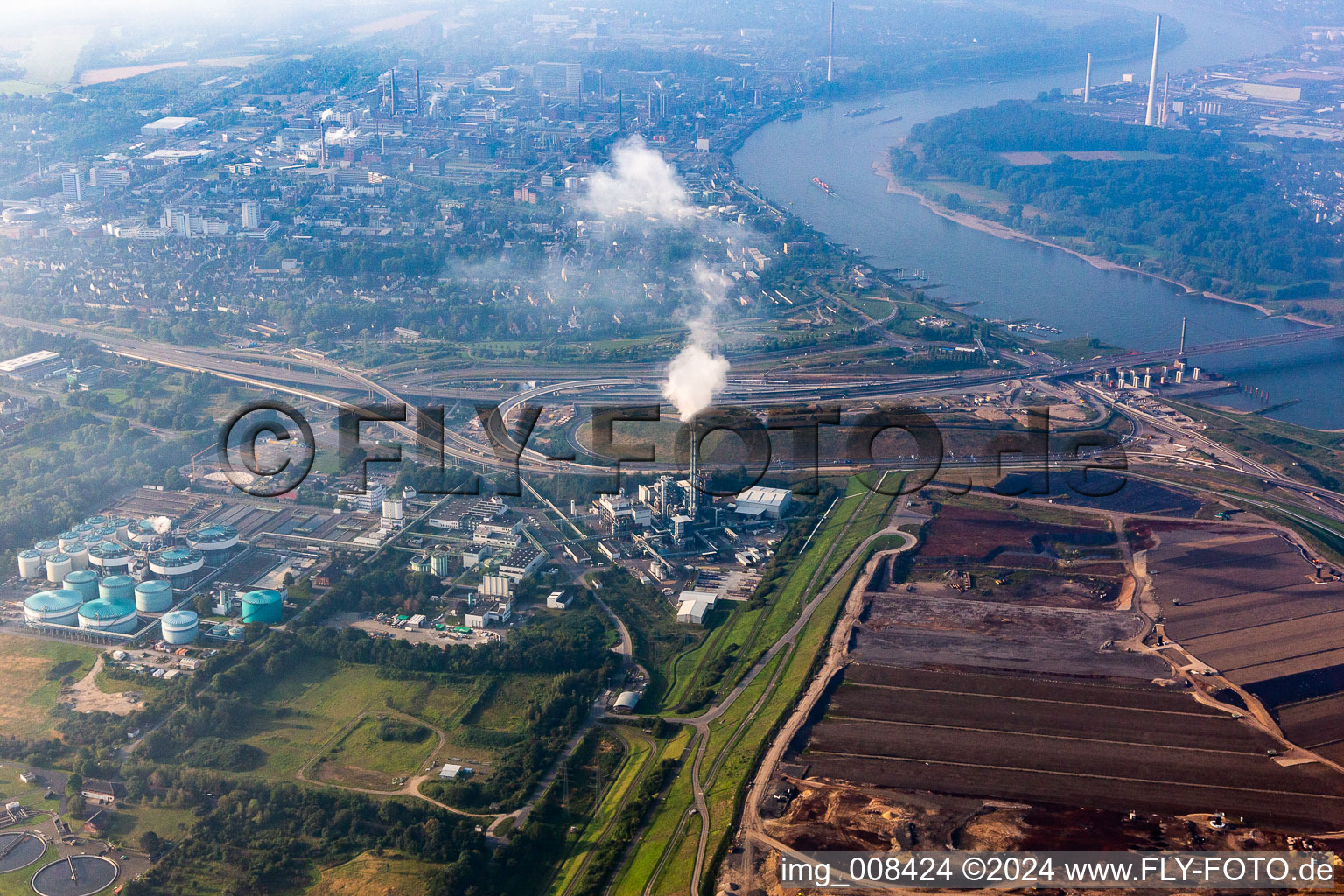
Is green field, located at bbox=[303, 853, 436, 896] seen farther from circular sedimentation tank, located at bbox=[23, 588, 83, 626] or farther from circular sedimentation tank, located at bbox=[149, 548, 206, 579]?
circular sedimentation tank, located at bbox=[149, 548, 206, 579]

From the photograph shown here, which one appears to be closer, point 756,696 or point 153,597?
point 756,696

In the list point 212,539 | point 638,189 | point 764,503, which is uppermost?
point 638,189

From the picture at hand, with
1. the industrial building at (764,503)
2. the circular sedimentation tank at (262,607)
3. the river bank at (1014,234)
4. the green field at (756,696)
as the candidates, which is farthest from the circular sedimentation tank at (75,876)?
the river bank at (1014,234)

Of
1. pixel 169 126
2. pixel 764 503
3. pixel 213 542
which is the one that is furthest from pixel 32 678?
pixel 169 126

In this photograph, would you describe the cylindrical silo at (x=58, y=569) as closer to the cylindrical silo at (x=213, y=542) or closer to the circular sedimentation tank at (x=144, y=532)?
the circular sedimentation tank at (x=144, y=532)

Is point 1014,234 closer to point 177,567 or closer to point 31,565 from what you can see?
point 177,567

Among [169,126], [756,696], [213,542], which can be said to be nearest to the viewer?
[756,696]
